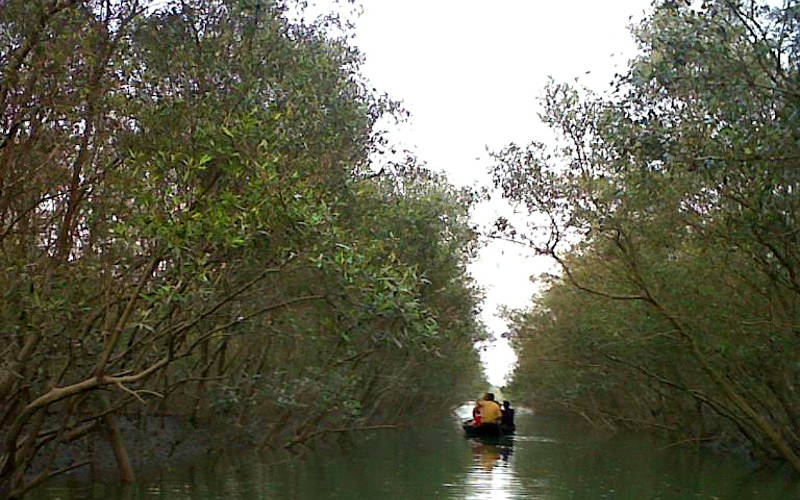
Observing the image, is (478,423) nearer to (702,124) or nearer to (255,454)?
(255,454)

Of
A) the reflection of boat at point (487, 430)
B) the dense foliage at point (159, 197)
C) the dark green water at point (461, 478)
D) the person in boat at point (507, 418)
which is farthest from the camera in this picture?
the person in boat at point (507, 418)

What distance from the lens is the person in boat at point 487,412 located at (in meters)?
32.9

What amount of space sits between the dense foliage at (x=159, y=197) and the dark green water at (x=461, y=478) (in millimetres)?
2792

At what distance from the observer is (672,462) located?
28422mm

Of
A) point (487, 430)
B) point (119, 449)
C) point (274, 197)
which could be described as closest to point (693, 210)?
point (274, 197)

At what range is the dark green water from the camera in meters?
17.2

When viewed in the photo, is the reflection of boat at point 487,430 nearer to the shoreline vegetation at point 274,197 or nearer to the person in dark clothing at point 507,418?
the person in dark clothing at point 507,418

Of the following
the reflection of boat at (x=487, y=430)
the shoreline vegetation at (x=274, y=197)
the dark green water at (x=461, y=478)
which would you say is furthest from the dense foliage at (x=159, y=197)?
the reflection of boat at (x=487, y=430)

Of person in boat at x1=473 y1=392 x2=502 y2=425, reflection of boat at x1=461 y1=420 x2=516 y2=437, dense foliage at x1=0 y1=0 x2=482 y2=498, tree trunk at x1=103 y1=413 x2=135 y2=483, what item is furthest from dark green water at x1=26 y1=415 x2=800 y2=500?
dense foliage at x1=0 y1=0 x2=482 y2=498

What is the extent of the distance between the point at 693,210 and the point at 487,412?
18254 mm

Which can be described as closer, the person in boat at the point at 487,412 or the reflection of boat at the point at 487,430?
the reflection of boat at the point at 487,430

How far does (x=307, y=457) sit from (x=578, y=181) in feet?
38.4

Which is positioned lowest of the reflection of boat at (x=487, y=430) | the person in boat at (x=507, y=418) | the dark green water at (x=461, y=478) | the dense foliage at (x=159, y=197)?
the dark green water at (x=461, y=478)

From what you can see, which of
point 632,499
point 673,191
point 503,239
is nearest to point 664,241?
point 673,191
